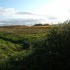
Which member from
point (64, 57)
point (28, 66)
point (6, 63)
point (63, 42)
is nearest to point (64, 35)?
point (63, 42)

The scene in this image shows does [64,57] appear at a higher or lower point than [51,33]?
lower

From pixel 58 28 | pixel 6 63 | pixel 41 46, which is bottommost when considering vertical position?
pixel 6 63

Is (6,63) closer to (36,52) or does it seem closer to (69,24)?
(36,52)

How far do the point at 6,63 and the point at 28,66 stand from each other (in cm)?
197

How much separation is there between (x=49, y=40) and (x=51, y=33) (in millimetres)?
463

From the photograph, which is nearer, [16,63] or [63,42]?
[63,42]

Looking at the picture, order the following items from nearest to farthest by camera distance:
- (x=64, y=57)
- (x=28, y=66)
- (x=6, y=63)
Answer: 1. (x=64, y=57)
2. (x=28, y=66)
3. (x=6, y=63)

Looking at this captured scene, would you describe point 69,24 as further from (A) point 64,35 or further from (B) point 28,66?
(B) point 28,66

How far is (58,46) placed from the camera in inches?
640

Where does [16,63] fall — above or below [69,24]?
below

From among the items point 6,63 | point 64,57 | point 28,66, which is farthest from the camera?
point 6,63

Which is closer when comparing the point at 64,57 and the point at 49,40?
the point at 64,57

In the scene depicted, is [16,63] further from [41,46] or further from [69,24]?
[69,24]

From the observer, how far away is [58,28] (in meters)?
17.0
